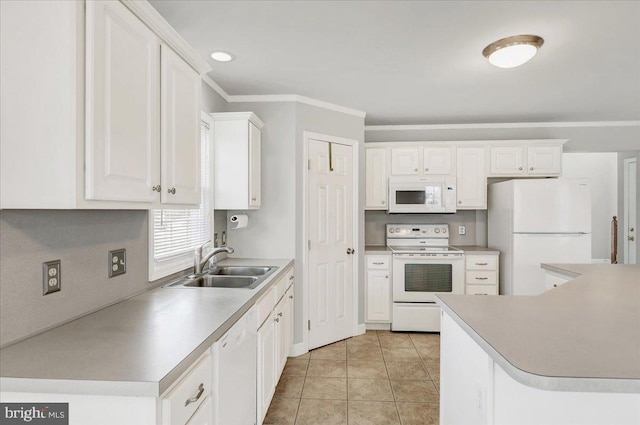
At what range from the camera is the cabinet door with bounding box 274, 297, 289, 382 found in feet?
8.06

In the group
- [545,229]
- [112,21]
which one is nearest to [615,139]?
[545,229]

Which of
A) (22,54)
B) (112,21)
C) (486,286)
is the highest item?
(112,21)

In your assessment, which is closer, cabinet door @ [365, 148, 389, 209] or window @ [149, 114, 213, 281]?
window @ [149, 114, 213, 281]

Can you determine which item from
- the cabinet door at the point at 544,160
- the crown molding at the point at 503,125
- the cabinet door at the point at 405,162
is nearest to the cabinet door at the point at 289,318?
the cabinet door at the point at 405,162

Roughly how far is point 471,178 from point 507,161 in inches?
18.2

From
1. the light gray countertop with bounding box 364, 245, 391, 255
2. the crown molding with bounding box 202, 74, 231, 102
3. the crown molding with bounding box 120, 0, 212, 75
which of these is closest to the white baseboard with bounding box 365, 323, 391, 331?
the light gray countertop with bounding box 364, 245, 391, 255

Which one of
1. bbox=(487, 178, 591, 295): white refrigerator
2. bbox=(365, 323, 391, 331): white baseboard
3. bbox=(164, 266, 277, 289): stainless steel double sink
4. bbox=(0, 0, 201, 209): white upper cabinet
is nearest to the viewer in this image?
bbox=(0, 0, 201, 209): white upper cabinet

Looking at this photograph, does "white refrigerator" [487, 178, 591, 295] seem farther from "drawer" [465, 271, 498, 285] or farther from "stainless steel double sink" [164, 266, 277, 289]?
"stainless steel double sink" [164, 266, 277, 289]

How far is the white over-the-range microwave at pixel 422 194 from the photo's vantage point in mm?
4137

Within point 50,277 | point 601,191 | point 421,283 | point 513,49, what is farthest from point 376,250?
point 601,191

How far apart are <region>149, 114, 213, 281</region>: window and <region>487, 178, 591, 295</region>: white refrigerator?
3179 mm

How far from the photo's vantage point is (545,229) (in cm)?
366

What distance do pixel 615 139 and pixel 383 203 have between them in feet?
9.99

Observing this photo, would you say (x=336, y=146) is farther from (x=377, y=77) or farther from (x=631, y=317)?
(x=631, y=317)
